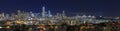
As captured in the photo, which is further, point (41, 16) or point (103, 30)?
point (41, 16)

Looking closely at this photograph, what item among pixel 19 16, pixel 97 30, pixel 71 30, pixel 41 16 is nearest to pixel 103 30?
pixel 97 30

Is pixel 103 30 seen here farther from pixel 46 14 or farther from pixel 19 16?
pixel 46 14

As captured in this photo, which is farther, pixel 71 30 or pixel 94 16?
pixel 94 16

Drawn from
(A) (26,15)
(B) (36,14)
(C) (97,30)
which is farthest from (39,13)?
(C) (97,30)

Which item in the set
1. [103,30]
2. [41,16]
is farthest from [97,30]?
[41,16]

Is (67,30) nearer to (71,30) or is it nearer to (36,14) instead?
(71,30)

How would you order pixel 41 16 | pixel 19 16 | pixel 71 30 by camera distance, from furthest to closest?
pixel 41 16, pixel 19 16, pixel 71 30

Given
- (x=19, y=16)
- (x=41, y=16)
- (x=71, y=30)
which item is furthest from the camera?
(x=41, y=16)

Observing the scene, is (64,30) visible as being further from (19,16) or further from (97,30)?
(19,16)
